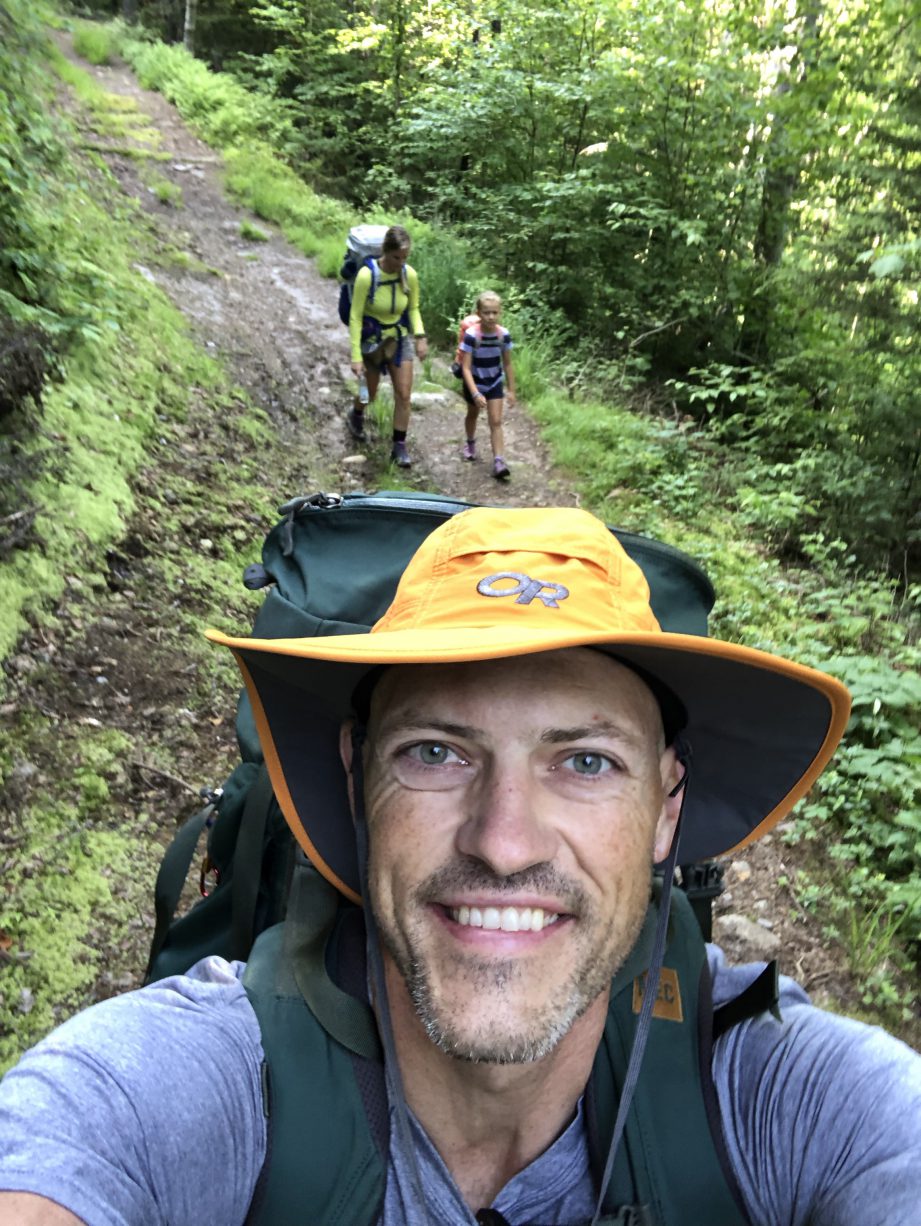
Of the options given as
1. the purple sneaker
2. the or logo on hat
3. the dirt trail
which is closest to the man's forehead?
the or logo on hat

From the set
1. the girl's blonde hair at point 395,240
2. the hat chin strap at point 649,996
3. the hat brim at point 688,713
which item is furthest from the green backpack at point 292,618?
the girl's blonde hair at point 395,240

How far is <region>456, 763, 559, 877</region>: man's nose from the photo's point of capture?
1.32m

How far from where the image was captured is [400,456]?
7.90m

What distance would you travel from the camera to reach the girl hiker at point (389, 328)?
7473 millimetres

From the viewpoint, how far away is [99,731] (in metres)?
3.77

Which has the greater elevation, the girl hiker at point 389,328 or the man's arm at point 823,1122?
the girl hiker at point 389,328

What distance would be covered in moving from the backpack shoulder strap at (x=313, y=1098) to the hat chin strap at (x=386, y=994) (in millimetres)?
34

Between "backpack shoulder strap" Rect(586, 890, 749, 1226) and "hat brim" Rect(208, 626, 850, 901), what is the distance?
29 centimetres

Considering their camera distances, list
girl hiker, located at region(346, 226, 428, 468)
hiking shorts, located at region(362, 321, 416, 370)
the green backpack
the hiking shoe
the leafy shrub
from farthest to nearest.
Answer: the leafy shrub < the hiking shoe < hiking shorts, located at region(362, 321, 416, 370) < girl hiker, located at region(346, 226, 428, 468) < the green backpack

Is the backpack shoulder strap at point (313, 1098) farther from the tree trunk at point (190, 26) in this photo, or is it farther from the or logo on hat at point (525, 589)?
the tree trunk at point (190, 26)

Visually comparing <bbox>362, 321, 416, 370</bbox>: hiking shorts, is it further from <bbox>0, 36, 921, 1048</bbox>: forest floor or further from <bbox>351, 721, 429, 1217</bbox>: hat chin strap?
<bbox>351, 721, 429, 1217</bbox>: hat chin strap

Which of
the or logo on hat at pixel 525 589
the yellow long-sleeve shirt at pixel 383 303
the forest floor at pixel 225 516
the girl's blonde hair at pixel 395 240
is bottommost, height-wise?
the forest floor at pixel 225 516

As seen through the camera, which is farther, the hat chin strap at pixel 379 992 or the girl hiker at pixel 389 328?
the girl hiker at pixel 389 328

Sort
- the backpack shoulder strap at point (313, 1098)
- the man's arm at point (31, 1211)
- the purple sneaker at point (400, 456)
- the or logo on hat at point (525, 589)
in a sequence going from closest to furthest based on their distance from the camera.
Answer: the man's arm at point (31, 1211) → the backpack shoulder strap at point (313, 1098) → the or logo on hat at point (525, 589) → the purple sneaker at point (400, 456)
